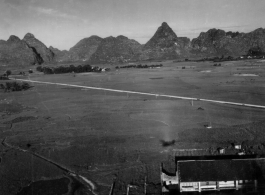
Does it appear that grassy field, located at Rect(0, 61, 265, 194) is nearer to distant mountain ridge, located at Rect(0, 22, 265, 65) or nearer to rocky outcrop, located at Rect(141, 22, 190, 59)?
distant mountain ridge, located at Rect(0, 22, 265, 65)

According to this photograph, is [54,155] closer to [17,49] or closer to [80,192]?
[80,192]

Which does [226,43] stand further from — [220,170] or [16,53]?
[220,170]

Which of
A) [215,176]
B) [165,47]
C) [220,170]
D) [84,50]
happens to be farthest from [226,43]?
[215,176]

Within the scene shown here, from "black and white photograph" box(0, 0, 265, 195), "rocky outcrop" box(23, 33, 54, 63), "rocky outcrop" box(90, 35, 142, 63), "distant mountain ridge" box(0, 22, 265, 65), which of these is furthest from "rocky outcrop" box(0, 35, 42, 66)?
"black and white photograph" box(0, 0, 265, 195)

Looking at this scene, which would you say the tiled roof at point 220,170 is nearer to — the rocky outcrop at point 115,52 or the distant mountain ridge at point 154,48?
the distant mountain ridge at point 154,48

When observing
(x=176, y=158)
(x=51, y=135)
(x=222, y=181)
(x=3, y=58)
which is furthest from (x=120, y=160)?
(x=3, y=58)

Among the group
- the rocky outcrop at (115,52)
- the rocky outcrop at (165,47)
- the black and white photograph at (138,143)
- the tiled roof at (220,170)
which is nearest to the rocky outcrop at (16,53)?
the rocky outcrop at (115,52)

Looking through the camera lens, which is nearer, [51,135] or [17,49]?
[51,135]
